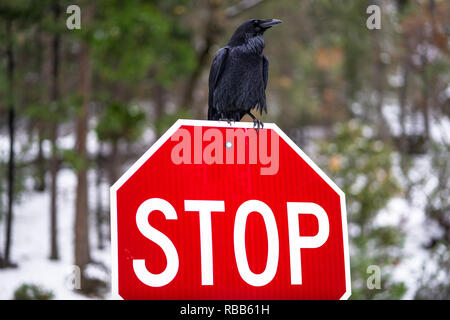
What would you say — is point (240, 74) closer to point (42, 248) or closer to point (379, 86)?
point (42, 248)

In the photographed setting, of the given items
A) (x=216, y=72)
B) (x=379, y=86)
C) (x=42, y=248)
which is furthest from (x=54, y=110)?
(x=379, y=86)

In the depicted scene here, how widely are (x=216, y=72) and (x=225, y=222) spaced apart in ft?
3.10

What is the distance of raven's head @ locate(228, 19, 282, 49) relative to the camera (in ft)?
7.72

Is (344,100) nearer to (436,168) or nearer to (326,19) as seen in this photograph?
(326,19)

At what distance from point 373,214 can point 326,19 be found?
6.71m

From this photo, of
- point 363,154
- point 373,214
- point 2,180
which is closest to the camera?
point 373,214

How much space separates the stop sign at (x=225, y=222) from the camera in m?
1.71

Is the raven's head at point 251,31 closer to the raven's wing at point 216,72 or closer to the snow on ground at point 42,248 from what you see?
the raven's wing at point 216,72

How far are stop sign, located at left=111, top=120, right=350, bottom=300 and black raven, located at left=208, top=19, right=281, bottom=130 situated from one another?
1.85 feet

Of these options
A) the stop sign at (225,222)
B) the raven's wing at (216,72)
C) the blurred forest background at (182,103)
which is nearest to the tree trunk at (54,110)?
the blurred forest background at (182,103)

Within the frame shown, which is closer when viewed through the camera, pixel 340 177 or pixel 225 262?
pixel 225 262

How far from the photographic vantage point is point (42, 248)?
17.5 m

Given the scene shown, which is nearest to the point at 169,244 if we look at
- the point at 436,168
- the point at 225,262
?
the point at 225,262

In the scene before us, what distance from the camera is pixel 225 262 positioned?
1.75 m
